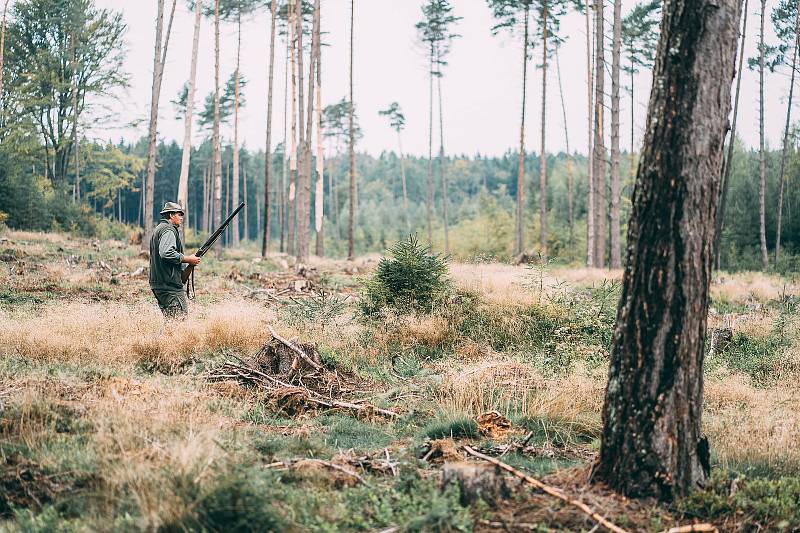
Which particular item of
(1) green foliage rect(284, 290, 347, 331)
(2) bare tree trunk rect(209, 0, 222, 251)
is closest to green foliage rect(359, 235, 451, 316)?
(1) green foliage rect(284, 290, 347, 331)

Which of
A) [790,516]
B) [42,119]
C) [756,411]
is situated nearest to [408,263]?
[756,411]

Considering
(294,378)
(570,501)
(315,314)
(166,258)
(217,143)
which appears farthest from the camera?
(217,143)

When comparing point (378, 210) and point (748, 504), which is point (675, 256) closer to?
point (748, 504)

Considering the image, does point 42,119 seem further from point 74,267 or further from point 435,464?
point 435,464

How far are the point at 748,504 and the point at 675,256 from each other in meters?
1.61

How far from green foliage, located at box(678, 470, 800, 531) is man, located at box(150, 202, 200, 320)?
22.5 feet

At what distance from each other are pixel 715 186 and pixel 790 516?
2064 millimetres

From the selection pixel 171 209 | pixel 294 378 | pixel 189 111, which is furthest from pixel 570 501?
pixel 189 111

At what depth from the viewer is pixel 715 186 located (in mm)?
3816

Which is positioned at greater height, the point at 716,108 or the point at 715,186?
the point at 716,108

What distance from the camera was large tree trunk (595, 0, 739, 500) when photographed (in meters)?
3.77

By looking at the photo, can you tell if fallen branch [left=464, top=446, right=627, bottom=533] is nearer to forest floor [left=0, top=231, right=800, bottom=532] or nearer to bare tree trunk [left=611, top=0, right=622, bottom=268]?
forest floor [left=0, top=231, right=800, bottom=532]

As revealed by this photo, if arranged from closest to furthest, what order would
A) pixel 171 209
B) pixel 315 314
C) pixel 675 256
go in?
pixel 675 256
pixel 171 209
pixel 315 314

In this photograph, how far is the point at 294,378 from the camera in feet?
21.8
